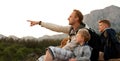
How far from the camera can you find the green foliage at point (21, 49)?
57.5ft

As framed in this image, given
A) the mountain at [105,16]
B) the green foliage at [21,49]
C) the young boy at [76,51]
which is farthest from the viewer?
the mountain at [105,16]

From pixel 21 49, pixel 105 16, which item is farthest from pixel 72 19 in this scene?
pixel 105 16

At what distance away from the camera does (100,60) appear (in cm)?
709

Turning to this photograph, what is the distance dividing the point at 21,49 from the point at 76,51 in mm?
11842

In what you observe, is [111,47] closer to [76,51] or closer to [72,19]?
[76,51]

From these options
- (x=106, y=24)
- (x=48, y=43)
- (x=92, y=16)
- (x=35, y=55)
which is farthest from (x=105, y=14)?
(x=106, y=24)

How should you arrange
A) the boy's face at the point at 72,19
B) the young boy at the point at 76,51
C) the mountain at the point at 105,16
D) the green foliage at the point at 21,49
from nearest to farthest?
the young boy at the point at 76,51
the boy's face at the point at 72,19
the green foliage at the point at 21,49
the mountain at the point at 105,16

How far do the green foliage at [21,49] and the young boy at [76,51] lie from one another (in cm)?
1028

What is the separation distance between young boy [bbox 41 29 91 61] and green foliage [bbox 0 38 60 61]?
10281mm

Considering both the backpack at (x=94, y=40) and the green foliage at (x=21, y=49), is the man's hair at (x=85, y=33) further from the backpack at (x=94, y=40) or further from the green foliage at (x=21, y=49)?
the green foliage at (x=21, y=49)

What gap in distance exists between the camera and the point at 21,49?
1847 centimetres

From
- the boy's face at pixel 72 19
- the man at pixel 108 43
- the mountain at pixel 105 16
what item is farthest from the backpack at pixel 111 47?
the mountain at pixel 105 16

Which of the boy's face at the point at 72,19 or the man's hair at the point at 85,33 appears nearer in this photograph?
the man's hair at the point at 85,33

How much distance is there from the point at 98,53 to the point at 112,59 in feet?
0.69
